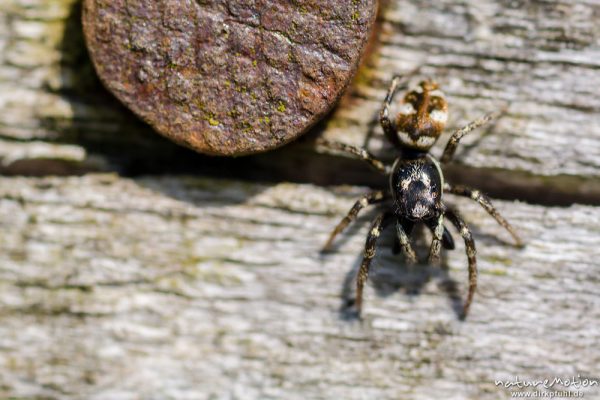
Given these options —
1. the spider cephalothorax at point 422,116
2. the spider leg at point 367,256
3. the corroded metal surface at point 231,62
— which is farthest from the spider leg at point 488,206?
the corroded metal surface at point 231,62

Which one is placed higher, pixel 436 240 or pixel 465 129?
pixel 465 129

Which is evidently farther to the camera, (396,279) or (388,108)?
(396,279)

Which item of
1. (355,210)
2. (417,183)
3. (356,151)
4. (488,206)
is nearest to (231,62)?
(356,151)

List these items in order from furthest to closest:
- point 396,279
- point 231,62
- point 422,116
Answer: point 396,279
point 422,116
point 231,62

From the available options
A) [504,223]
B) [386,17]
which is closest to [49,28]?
[386,17]

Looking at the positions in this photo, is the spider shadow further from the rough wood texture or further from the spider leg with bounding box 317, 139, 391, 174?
the spider leg with bounding box 317, 139, 391, 174

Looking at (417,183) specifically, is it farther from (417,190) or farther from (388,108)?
(388,108)

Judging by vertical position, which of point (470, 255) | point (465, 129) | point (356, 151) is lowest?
point (470, 255)
